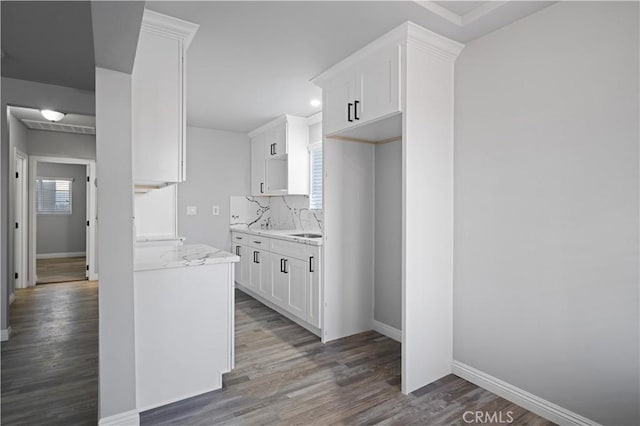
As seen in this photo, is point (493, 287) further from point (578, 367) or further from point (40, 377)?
point (40, 377)

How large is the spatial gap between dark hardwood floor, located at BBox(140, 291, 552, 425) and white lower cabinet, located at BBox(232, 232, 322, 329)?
17.5 inches

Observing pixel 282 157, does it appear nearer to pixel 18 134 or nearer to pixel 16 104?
pixel 16 104

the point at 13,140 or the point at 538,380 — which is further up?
the point at 13,140

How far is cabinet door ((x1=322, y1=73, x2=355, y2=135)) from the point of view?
8.97 feet

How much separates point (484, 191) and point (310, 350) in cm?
194

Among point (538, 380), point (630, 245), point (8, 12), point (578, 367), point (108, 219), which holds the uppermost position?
point (8, 12)

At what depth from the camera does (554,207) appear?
6.48 ft

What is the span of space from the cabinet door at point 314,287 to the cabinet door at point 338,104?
1.14 m

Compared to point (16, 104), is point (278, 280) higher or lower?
lower

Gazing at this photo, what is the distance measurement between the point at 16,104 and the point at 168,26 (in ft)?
8.21

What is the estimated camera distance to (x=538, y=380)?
81.0 inches

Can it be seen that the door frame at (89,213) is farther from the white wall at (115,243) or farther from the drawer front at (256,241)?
the white wall at (115,243)

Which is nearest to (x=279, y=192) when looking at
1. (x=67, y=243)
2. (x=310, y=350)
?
(x=310, y=350)

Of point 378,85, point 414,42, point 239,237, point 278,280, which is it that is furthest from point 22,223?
point 414,42
